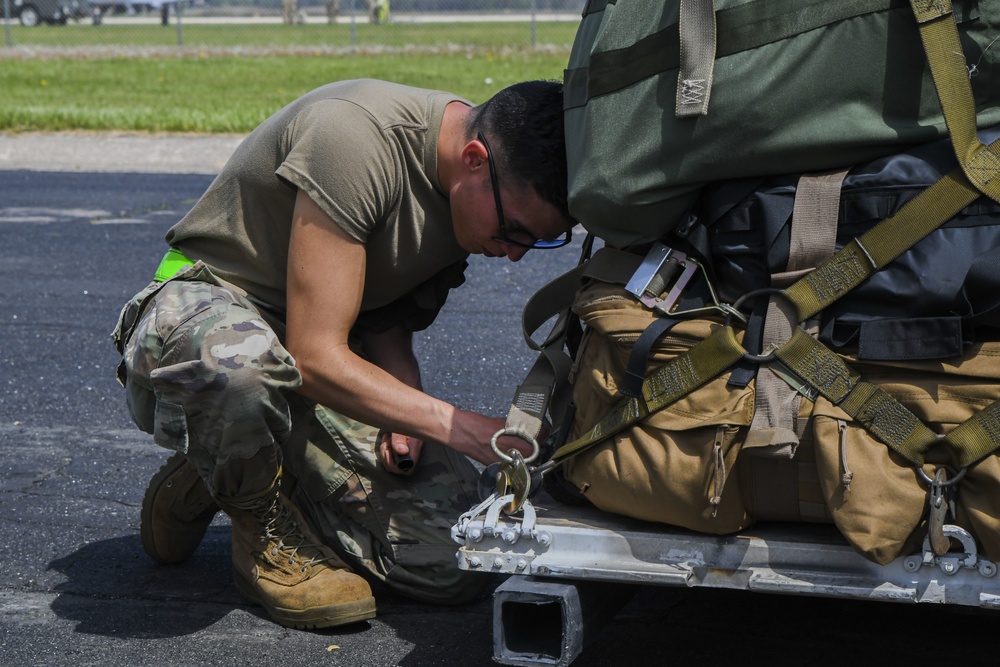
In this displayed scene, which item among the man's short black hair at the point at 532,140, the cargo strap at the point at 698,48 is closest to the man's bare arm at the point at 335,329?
the man's short black hair at the point at 532,140

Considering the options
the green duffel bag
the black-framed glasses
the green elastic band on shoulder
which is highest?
the green duffel bag

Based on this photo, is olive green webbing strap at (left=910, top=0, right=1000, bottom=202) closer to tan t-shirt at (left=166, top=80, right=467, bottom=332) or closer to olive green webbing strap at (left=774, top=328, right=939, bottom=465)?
olive green webbing strap at (left=774, top=328, right=939, bottom=465)

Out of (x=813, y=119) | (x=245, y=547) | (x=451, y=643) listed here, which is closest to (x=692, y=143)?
(x=813, y=119)

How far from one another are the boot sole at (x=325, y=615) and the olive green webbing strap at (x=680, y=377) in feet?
2.67

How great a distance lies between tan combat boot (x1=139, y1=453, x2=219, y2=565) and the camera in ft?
9.67

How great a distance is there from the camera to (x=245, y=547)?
2797mm

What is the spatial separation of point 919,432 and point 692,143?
60 centimetres

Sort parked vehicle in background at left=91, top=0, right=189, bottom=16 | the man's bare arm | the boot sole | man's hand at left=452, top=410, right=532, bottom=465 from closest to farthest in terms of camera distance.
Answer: man's hand at left=452, top=410, right=532, bottom=465, the man's bare arm, the boot sole, parked vehicle in background at left=91, top=0, right=189, bottom=16

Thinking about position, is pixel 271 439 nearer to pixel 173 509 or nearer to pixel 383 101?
pixel 173 509

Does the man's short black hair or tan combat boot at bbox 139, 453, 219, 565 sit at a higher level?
the man's short black hair

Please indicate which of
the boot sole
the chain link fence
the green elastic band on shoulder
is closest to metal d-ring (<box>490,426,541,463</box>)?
the boot sole

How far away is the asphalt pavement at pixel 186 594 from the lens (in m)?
2.54

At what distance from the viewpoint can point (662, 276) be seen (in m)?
2.18

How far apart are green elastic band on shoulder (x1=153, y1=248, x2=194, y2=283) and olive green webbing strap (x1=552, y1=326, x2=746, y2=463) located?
1.22 m
